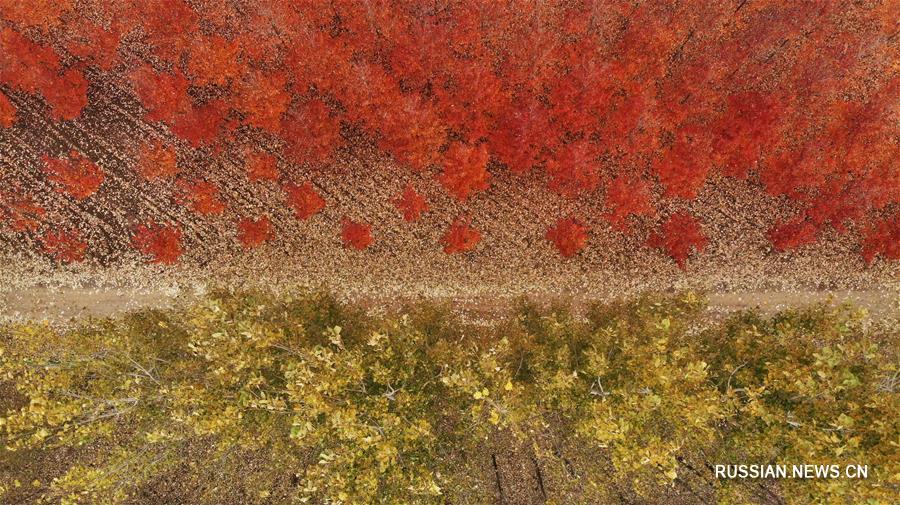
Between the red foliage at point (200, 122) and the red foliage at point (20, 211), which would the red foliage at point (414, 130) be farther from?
the red foliage at point (20, 211)

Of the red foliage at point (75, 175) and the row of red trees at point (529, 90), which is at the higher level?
the row of red trees at point (529, 90)

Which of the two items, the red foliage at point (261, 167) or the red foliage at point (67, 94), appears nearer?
the red foliage at point (67, 94)

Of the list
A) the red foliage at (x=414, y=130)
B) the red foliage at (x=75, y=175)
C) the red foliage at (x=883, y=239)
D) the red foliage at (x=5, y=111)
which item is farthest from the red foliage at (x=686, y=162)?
the red foliage at (x=5, y=111)

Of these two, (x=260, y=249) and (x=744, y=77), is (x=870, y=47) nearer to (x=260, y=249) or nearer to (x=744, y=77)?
(x=744, y=77)

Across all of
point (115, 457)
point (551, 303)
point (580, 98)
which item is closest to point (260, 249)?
point (115, 457)

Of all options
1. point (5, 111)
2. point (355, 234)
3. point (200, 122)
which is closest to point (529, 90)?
point (355, 234)

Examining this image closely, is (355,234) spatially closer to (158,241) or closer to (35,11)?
(158,241)
